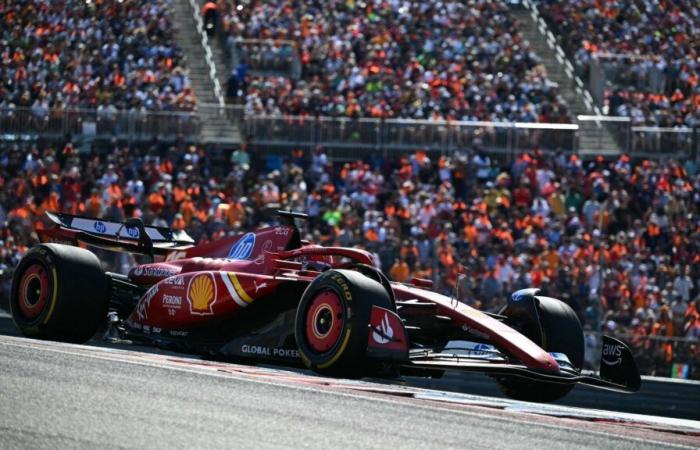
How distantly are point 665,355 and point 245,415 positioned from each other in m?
10.6

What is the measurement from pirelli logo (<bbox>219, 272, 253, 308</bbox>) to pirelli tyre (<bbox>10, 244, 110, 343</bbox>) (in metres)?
1.15

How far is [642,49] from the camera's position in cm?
3203

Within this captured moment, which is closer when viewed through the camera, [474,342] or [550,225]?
[474,342]

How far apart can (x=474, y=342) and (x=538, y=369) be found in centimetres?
70

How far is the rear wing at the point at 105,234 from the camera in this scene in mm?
13383

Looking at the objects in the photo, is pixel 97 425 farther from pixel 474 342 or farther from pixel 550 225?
pixel 550 225

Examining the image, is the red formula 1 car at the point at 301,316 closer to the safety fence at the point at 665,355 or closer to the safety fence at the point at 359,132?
the safety fence at the point at 665,355

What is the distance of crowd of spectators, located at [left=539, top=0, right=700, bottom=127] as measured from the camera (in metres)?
29.3

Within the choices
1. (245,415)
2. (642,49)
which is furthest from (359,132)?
(245,415)

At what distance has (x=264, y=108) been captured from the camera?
27.1m

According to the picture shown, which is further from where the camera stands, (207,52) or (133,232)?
(207,52)

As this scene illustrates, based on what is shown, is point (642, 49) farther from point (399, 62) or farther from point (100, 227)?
point (100, 227)

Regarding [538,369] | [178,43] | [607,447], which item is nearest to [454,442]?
[607,447]

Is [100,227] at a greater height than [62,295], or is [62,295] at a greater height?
[100,227]
